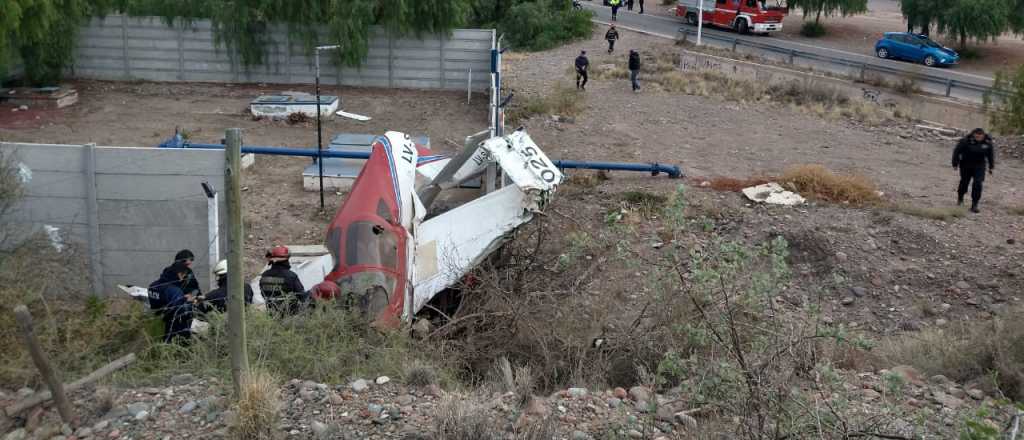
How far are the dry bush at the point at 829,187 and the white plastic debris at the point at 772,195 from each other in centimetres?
26

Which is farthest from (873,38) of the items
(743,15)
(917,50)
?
(917,50)

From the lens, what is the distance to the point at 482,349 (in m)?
7.76

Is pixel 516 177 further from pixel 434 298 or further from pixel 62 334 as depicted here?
pixel 62 334

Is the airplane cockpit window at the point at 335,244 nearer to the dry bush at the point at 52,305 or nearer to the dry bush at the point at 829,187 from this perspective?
the dry bush at the point at 52,305

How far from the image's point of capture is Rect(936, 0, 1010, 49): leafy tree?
124 feet

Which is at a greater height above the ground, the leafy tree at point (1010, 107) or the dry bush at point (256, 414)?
the leafy tree at point (1010, 107)

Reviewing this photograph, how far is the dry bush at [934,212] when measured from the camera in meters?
12.6

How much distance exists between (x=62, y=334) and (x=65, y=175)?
2520 mm

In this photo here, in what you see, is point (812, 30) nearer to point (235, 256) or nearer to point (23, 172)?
point (23, 172)

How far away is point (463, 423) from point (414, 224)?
3564 mm

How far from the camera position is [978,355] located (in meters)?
7.25

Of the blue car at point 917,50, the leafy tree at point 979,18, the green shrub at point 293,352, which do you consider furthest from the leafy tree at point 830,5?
the green shrub at point 293,352

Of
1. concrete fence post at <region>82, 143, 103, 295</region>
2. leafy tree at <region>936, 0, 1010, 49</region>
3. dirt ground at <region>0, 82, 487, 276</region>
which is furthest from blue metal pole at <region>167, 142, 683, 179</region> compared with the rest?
leafy tree at <region>936, 0, 1010, 49</region>

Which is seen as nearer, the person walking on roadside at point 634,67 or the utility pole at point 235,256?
the utility pole at point 235,256
